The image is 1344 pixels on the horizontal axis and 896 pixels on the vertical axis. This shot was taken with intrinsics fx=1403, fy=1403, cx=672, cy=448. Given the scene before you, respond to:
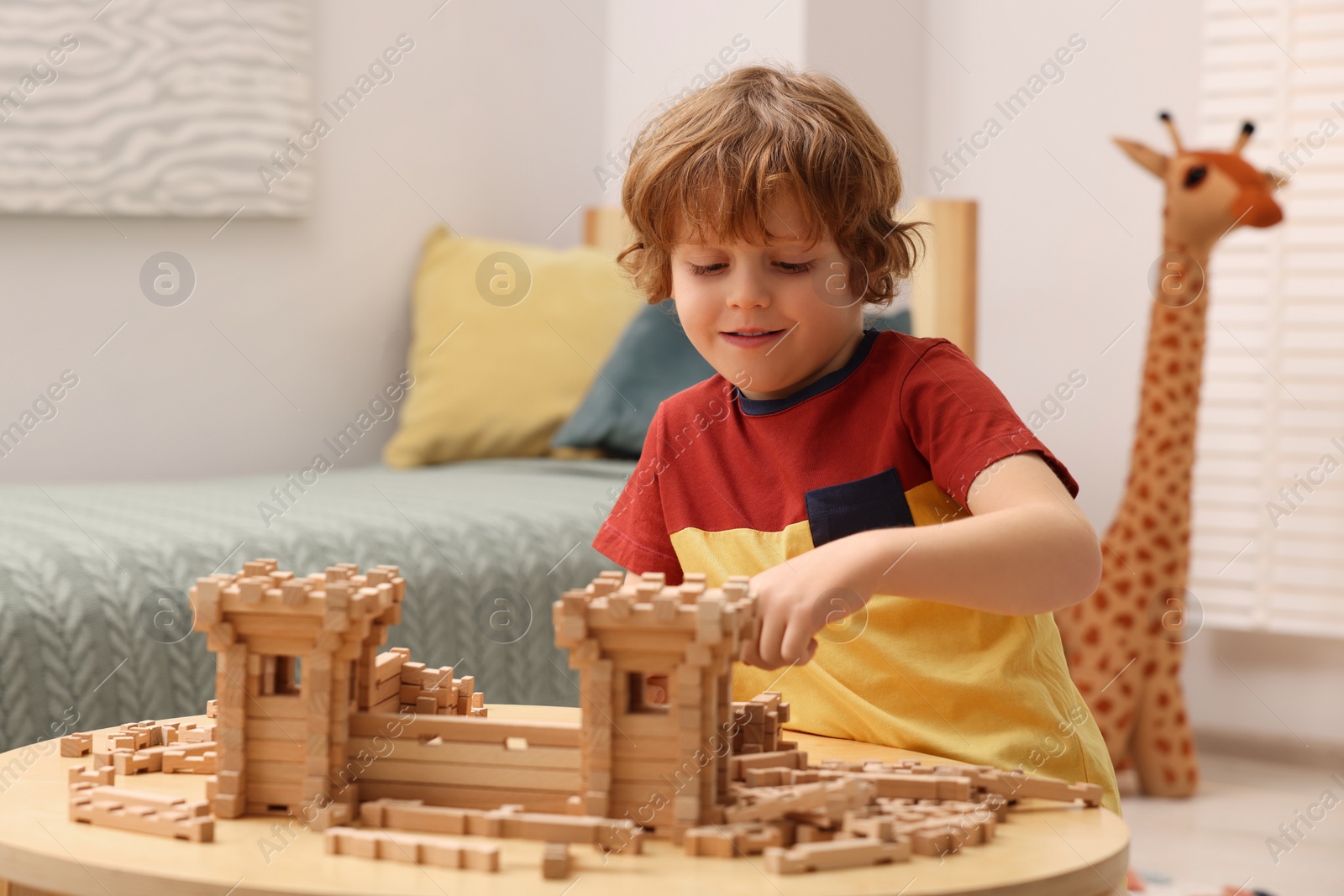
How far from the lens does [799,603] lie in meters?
0.72

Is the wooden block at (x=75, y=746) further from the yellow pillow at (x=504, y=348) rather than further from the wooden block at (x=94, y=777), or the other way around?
the yellow pillow at (x=504, y=348)

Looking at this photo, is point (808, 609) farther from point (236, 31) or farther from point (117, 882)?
point (236, 31)

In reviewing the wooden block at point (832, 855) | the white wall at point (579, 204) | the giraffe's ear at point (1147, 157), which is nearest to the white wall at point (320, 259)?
the white wall at point (579, 204)

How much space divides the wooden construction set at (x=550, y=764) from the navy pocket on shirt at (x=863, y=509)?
27cm

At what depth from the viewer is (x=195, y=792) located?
0.74m

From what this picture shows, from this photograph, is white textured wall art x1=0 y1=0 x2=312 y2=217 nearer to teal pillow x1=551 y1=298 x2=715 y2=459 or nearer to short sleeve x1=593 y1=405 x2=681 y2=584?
teal pillow x1=551 y1=298 x2=715 y2=459

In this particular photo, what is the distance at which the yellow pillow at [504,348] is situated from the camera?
249cm

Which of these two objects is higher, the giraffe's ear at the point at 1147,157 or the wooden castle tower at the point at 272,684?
→ the giraffe's ear at the point at 1147,157

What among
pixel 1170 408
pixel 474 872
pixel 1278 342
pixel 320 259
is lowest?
pixel 474 872

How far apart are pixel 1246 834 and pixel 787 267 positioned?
1.68m

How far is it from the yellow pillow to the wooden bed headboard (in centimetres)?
18

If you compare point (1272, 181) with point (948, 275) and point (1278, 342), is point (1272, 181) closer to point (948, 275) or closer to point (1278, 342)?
point (1278, 342)

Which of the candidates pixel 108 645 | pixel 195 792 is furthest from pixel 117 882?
pixel 108 645

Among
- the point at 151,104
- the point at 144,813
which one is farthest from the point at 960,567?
the point at 151,104
